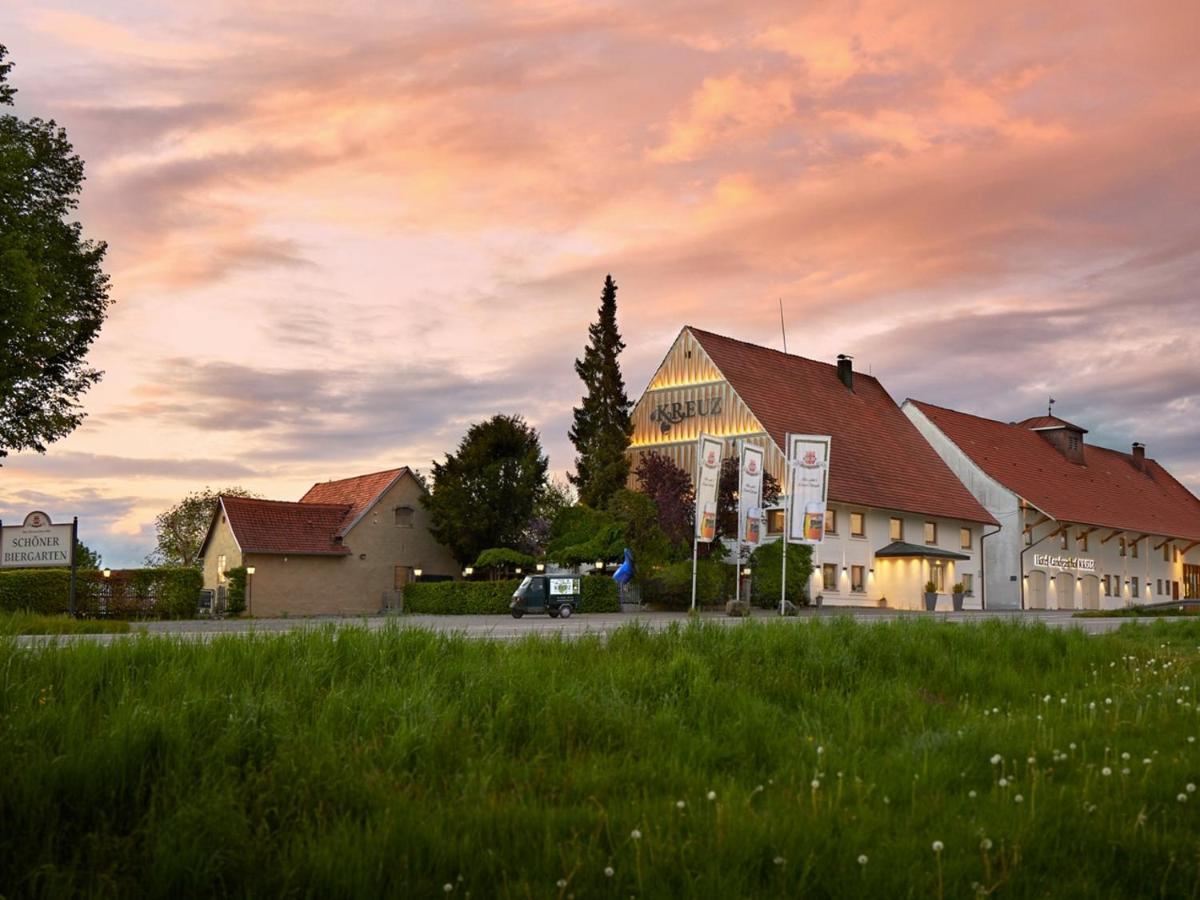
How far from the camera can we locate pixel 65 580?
140 ft

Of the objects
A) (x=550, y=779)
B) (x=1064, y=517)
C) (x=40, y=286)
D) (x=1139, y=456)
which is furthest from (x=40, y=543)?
(x=1139, y=456)

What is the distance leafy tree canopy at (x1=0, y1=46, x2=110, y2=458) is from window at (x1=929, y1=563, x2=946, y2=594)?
39318 millimetres

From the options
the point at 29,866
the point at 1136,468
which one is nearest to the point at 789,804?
the point at 29,866

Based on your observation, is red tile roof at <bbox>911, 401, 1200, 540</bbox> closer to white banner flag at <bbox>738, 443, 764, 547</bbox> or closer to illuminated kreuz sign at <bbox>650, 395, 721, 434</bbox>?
illuminated kreuz sign at <bbox>650, 395, 721, 434</bbox>

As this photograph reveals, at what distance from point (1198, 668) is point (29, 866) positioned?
38.6ft

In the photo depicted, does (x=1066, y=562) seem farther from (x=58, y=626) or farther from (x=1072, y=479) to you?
(x=58, y=626)

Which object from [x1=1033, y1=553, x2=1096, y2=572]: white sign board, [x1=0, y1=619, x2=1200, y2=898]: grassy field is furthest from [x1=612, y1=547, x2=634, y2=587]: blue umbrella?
[x1=0, y1=619, x2=1200, y2=898]: grassy field

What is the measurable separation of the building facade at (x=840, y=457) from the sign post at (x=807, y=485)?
1394 centimetres

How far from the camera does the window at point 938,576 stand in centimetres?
5928

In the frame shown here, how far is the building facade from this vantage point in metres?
55.5

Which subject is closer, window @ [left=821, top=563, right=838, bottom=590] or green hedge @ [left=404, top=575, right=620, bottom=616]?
green hedge @ [left=404, top=575, right=620, bottom=616]

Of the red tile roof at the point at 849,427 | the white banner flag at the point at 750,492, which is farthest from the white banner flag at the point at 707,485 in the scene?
the red tile roof at the point at 849,427

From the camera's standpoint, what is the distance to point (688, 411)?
59250 mm

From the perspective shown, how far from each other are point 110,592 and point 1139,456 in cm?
7447
